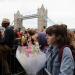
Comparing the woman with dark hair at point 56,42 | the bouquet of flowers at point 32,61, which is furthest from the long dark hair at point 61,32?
the bouquet of flowers at point 32,61

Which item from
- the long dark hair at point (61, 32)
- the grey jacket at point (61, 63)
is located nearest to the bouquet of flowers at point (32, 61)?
the grey jacket at point (61, 63)

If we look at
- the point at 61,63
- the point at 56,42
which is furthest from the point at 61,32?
the point at 61,63

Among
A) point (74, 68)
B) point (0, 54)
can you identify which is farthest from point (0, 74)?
point (74, 68)

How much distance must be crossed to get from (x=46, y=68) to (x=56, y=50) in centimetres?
27

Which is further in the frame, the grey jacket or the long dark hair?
the long dark hair

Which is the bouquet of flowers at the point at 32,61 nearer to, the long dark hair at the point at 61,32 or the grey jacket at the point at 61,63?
the grey jacket at the point at 61,63

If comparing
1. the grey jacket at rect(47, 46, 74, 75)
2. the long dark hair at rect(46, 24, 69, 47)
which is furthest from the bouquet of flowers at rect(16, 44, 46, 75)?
the long dark hair at rect(46, 24, 69, 47)

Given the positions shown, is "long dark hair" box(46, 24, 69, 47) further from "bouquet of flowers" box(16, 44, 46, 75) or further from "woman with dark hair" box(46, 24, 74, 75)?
"bouquet of flowers" box(16, 44, 46, 75)

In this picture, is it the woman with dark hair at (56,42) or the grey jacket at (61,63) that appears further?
the woman with dark hair at (56,42)

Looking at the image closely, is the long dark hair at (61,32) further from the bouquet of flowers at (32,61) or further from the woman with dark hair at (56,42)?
the bouquet of flowers at (32,61)

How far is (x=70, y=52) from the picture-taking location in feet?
6.97

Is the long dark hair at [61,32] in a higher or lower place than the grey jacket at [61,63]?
higher

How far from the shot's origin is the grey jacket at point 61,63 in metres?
2.05

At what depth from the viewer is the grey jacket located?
205cm
